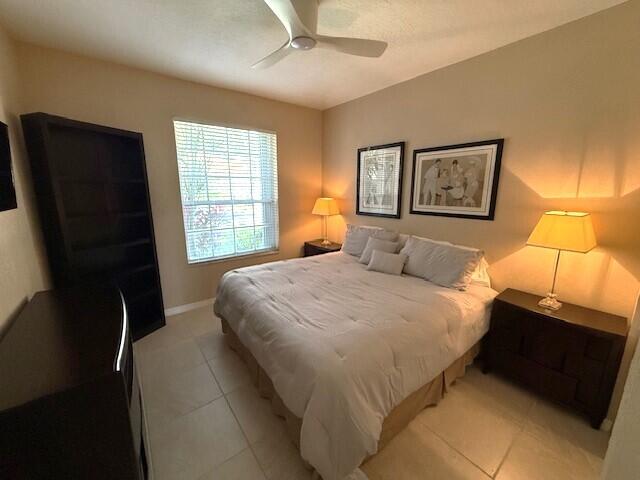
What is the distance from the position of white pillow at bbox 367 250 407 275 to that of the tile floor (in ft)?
3.39

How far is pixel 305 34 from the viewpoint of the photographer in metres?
1.57

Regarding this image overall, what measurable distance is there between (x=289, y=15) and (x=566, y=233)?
2.14 metres

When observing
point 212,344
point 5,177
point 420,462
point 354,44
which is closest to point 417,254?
point 420,462

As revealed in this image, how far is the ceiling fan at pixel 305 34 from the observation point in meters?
1.39

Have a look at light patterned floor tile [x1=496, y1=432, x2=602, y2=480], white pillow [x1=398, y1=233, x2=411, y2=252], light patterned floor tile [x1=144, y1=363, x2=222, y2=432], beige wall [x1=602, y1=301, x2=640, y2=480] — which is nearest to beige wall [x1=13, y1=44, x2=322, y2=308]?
light patterned floor tile [x1=144, y1=363, x2=222, y2=432]

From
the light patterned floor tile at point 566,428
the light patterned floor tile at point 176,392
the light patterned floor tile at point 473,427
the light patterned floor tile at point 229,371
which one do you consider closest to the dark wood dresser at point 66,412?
the light patterned floor tile at point 176,392

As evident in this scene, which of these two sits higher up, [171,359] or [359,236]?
[359,236]

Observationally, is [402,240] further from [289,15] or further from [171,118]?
[171,118]

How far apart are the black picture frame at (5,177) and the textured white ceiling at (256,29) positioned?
94 centimetres

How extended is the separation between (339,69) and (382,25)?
75cm

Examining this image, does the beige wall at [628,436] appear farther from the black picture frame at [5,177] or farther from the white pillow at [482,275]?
the black picture frame at [5,177]

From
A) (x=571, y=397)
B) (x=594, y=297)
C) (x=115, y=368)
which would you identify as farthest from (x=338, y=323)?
(x=594, y=297)

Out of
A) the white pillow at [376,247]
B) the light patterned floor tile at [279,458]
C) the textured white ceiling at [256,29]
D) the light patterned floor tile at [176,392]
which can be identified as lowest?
the light patterned floor tile at [279,458]

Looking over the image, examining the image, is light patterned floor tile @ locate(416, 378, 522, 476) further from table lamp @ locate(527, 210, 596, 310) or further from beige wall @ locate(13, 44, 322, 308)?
beige wall @ locate(13, 44, 322, 308)
